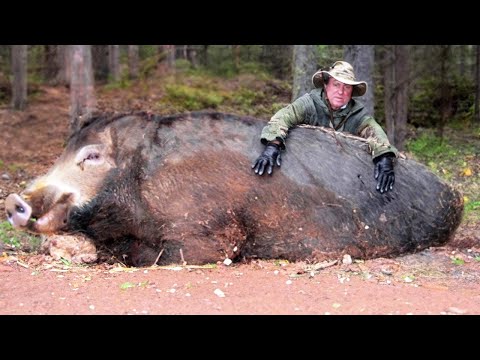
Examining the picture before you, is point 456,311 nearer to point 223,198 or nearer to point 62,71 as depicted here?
point 223,198

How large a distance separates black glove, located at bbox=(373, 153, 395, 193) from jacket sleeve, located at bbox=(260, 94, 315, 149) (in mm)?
1038

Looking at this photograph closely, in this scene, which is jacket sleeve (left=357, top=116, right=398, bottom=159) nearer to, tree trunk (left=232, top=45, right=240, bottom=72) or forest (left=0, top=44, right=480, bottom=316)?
forest (left=0, top=44, right=480, bottom=316)

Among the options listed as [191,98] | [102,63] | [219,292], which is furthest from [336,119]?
[102,63]

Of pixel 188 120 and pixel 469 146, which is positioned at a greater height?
pixel 188 120

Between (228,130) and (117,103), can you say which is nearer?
(228,130)

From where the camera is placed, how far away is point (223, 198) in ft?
18.9

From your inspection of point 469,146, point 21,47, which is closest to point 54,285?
point 469,146

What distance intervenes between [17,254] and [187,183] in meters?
2.08

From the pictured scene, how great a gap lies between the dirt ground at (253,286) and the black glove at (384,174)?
30.4 inches

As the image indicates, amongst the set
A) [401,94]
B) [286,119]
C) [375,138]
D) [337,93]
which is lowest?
[401,94]

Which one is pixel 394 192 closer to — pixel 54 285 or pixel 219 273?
pixel 219 273

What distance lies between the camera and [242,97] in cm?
1881

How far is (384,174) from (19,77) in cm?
1439

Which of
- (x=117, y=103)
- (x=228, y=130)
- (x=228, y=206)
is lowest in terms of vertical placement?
(x=117, y=103)
